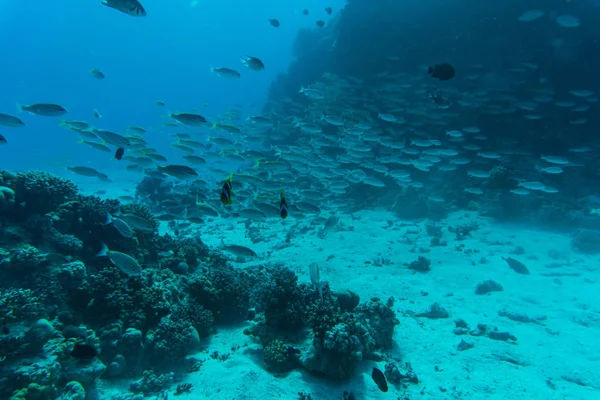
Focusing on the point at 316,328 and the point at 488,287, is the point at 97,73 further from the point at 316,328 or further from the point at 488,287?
the point at 488,287

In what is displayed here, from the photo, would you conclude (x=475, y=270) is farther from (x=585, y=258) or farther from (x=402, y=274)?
(x=585, y=258)

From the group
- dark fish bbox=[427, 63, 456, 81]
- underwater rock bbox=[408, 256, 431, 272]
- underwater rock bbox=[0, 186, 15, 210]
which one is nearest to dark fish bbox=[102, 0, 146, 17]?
underwater rock bbox=[0, 186, 15, 210]

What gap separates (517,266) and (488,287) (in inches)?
100

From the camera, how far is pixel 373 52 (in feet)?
87.7

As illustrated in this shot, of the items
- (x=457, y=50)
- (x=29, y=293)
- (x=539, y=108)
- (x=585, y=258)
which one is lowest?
(x=29, y=293)

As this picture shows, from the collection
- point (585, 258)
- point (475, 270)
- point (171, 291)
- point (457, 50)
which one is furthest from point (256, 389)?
point (457, 50)

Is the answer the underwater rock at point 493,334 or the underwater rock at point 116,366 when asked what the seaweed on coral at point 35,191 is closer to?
the underwater rock at point 116,366

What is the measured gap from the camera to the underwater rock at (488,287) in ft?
Result: 30.3

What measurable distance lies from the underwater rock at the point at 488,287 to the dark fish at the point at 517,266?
2.00m

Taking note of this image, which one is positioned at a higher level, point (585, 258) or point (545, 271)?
point (585, 258)

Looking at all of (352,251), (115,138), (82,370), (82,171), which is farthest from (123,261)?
(352,251)

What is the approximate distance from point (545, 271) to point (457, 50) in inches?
707

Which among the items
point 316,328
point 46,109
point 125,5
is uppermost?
point 125,5

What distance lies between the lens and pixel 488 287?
928 centimetres
